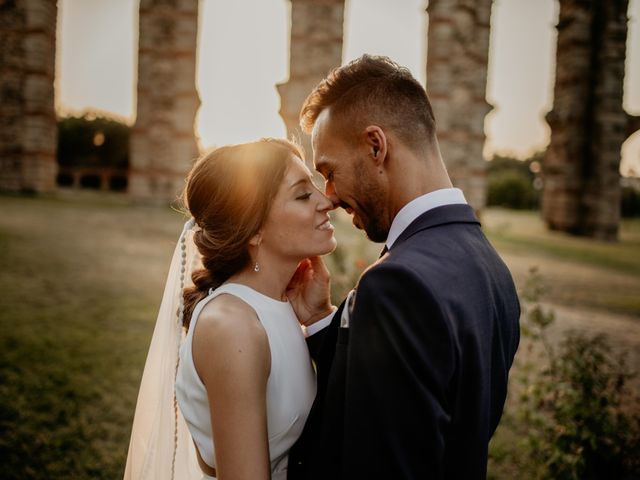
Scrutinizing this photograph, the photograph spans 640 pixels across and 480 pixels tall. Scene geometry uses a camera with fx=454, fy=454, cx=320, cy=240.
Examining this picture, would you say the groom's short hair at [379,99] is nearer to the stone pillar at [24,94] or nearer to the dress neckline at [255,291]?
the dress neckline at [255,291]

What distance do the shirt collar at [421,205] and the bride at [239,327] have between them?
52 cm

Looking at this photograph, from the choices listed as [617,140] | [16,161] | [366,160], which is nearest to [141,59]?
[16,161]

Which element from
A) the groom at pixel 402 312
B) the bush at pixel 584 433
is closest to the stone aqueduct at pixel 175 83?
the bush at pixel 584 433

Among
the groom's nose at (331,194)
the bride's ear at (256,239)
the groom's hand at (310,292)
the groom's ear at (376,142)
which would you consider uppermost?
the groom's ear at (376,142)

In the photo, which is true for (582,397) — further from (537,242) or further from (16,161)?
(16,161)

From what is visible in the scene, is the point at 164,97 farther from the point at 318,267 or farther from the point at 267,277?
the point at 267,277

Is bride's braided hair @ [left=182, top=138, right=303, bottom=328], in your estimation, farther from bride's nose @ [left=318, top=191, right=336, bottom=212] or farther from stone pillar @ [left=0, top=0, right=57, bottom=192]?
stone pillar @ [left=0, top=0, right=57, bottom=192]

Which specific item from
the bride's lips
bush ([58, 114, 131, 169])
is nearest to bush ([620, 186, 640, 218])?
bush ([58, 114, 131, 169])

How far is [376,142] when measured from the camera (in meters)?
1.69

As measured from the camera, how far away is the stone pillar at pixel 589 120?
56.6 ft

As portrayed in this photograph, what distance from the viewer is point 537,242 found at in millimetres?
15758

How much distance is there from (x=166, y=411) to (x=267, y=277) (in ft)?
3.20

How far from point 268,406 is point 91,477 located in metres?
2.87

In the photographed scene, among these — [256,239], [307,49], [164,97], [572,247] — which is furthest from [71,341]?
[572,247]
